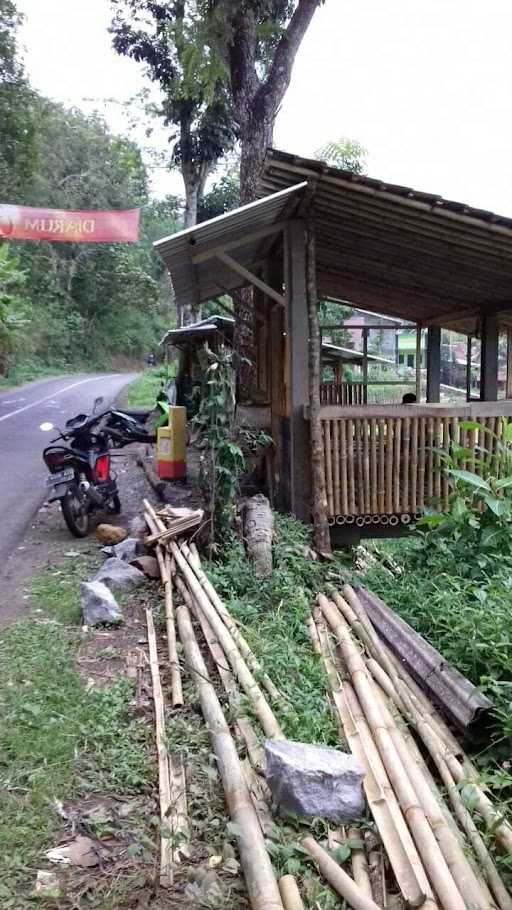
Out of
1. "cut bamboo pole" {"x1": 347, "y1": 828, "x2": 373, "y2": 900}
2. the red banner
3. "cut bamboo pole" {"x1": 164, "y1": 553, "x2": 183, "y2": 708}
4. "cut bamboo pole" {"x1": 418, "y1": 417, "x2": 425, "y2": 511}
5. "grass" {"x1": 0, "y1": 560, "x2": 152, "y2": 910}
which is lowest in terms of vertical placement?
"cut bamboo pole" {"x1": 347, "y1": 828, "x2": 373, "y2": 900}

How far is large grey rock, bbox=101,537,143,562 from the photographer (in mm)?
6047

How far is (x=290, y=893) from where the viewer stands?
2.32 m

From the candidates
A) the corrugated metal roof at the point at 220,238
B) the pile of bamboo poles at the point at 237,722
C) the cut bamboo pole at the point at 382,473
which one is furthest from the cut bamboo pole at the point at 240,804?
the corrugated metal roof at the point at 220,238

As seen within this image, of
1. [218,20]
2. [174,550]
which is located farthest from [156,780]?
[218,20]

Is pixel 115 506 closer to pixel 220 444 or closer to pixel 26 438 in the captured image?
pixel 220 444

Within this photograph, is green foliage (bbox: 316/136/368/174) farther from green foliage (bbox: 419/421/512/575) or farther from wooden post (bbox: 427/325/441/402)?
green foliage (bbox: 419/421/512/575)

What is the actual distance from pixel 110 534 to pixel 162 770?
152 inches

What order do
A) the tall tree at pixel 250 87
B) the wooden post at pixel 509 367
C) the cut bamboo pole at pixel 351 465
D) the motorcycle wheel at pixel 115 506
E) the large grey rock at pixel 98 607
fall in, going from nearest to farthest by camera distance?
1. the large grey rock at pixel 98 607
2. the cut bamboo pole at pixel 351 465
3. the motorcycle wheel at pixel 115 506
4. the tall tree at pixel 250 87
5. the wooden post at pixel 509 367

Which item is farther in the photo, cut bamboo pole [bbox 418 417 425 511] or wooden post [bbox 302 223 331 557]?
cut bamboo pole [bbox 418 417 425 511]

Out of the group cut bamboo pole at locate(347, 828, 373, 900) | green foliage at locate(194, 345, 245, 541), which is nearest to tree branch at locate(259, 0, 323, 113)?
green foliage at locate(194, 345, 245, 541)

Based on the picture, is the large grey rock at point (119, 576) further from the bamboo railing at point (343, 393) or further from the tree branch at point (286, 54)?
the bamboo railing at point (343, 393)

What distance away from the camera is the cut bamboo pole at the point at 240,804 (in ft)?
7.59

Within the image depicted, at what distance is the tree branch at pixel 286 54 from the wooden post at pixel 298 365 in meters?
4.92

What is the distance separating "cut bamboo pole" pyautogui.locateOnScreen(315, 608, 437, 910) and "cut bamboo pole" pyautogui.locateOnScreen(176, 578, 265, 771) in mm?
455
